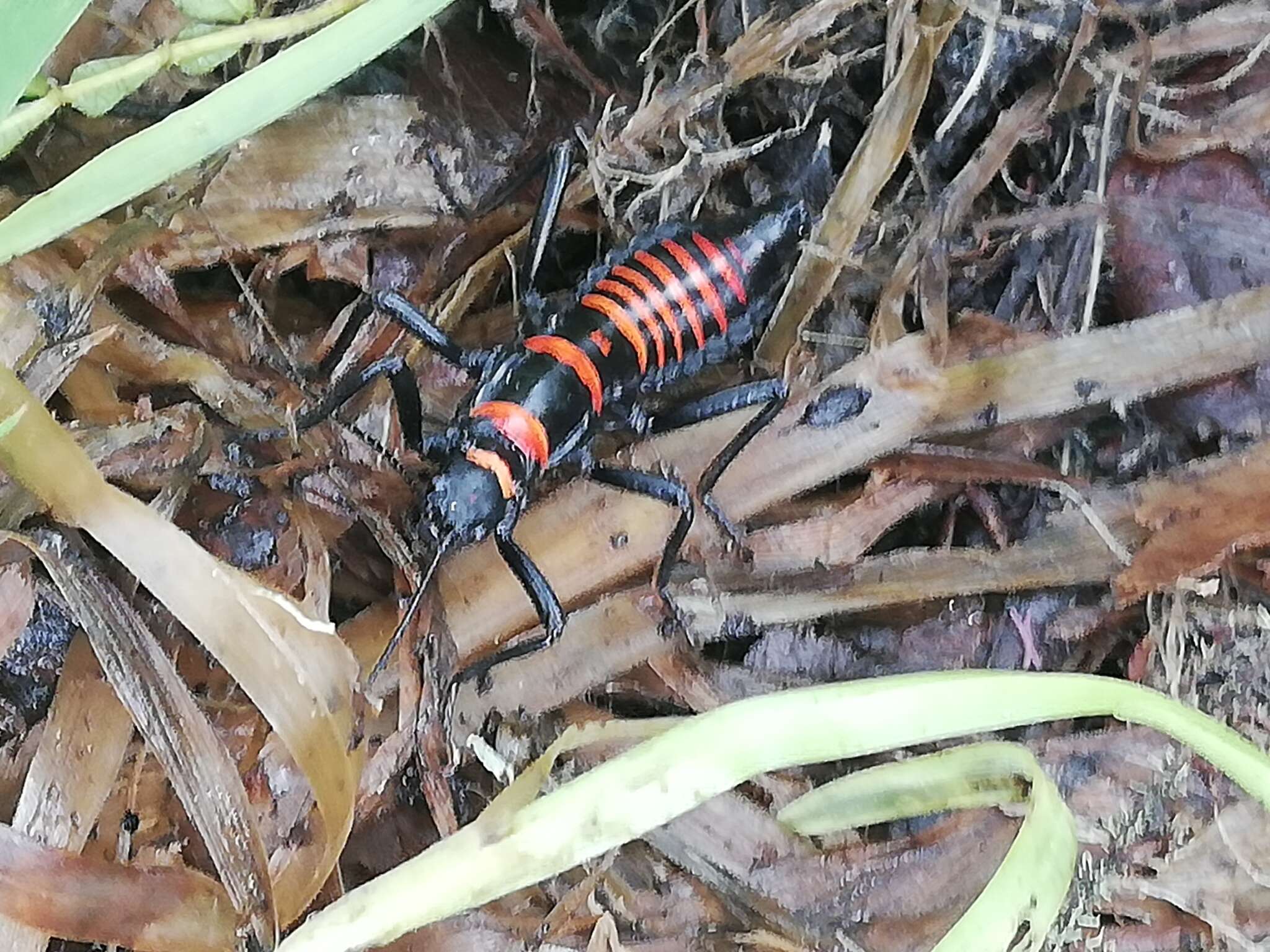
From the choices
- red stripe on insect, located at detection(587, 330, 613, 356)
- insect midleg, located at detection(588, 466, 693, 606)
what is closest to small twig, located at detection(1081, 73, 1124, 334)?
insect midleg, located at detection(588, 466, 693, 606)

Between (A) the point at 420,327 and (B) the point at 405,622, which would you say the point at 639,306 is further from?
(B) the point at 405,622

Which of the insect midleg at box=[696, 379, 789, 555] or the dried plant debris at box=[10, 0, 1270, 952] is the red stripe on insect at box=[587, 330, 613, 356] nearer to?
the dried plant debris at box=[10, 0, 1270, 952]

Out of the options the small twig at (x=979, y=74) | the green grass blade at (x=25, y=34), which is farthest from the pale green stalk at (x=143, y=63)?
the small twig at (x=979, y=74)

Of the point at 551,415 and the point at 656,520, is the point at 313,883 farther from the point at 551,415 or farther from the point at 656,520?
the point at 551,415

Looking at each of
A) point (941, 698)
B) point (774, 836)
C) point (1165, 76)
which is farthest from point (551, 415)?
point (1165, 76)

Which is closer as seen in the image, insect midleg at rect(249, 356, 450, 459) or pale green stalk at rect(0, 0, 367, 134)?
pale green stalk at rect(0, 0, 367, 134)

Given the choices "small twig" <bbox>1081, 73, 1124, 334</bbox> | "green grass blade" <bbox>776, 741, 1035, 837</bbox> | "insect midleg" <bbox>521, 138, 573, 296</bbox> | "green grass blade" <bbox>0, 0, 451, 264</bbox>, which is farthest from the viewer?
"insect midleg" <bbox>521, 138, 573, 296</bbox>
